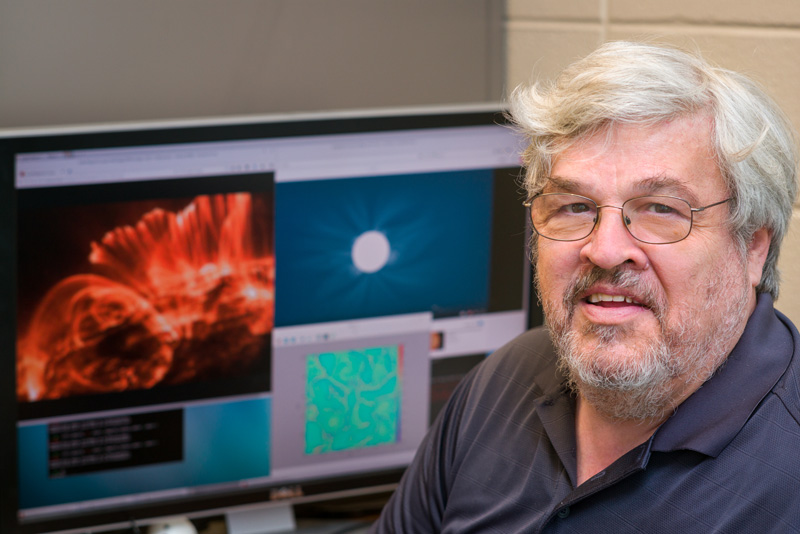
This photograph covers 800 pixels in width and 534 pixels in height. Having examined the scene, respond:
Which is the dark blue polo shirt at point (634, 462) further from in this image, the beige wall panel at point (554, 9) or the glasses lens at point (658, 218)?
the beige wall panel at point (554, 9)

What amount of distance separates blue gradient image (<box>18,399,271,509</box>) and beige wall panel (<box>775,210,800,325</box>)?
81cm

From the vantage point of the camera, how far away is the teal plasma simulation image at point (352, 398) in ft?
4.73

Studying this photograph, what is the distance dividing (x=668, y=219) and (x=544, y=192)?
17 cm

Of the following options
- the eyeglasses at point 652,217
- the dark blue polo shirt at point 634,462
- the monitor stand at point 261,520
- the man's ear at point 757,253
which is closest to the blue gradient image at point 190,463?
the monitor stand at point 261,520

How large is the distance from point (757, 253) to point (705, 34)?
47cm

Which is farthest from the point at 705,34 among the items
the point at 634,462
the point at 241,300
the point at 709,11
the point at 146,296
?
the point at 146,296

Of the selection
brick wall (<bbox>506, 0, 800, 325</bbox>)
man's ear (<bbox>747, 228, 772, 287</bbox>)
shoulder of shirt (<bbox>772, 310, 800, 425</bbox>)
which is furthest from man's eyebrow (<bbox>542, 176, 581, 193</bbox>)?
brick wall (<bbox>506, 0, 800, 325</bbox>)

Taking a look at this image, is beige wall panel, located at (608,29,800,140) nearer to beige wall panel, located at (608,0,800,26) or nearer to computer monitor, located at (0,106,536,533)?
beige wall panel, located at (608,0,800,26)

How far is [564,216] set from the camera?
3.52 ft

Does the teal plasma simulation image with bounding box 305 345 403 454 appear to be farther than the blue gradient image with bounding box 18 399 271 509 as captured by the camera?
Yes

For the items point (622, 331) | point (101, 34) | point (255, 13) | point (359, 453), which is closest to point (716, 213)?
point (622, 331)

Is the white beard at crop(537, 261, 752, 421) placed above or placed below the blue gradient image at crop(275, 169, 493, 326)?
below

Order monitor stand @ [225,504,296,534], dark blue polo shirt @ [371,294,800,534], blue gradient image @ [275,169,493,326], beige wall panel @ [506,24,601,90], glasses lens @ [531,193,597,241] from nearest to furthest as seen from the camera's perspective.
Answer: dark blue polo shirt @ [371,294,800,534]
glasses lens @ [531,193,597,241]
blue gradient image @ [275,169,493,326]
monitor stand @ [225,504,296,534]
beige wall panel @ [506,24,601,90]

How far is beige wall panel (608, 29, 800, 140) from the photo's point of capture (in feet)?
4.09
